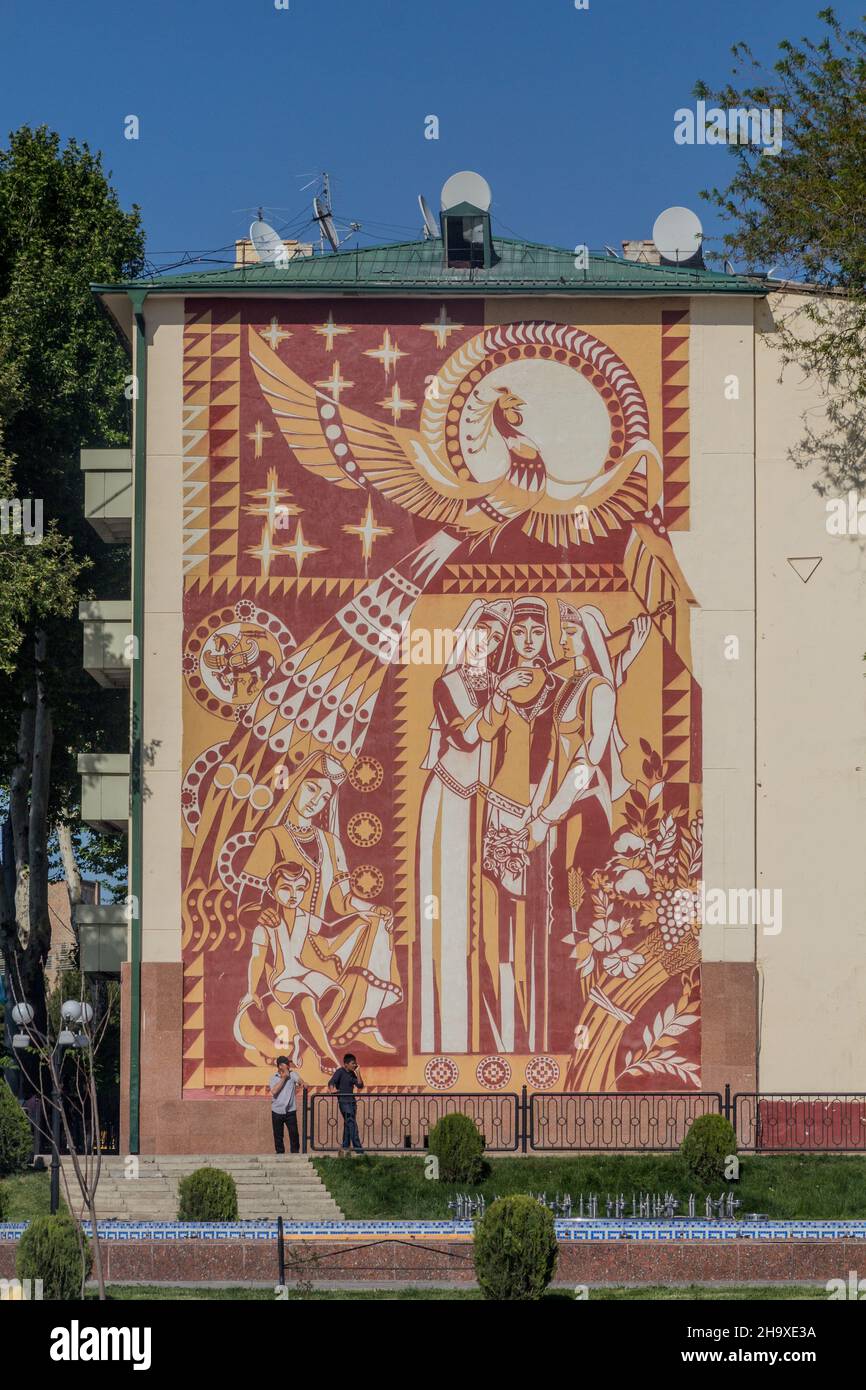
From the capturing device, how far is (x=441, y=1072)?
28.9m

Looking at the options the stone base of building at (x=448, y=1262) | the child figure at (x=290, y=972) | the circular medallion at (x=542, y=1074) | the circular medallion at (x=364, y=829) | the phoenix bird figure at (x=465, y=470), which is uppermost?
the phoenix bird figure at (x=465, y=470)

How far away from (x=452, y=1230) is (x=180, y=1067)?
725cm

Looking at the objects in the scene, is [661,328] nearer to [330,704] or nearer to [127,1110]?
[330,704]

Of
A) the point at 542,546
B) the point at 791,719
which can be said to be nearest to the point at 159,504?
the point at 542,546

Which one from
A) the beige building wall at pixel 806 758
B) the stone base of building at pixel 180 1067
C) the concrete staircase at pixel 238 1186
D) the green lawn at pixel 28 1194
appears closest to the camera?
the green lawn at pixel 28 1194

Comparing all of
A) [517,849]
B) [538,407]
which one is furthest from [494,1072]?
[538,407]

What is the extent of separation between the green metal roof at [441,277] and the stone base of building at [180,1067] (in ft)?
32.2

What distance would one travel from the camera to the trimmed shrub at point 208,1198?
2316cm

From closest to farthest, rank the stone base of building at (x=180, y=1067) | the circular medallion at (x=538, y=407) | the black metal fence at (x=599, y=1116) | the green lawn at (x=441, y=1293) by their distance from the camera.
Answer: the green lawn at (x=441, y=1293) → the black metal fence at (x=599, y=1116) → the stone base of building at (x=180, y=1067) → the circular medallion at (x=538, y=407)

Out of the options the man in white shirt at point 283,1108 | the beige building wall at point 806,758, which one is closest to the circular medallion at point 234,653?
the man in white shirt at point 283,1108

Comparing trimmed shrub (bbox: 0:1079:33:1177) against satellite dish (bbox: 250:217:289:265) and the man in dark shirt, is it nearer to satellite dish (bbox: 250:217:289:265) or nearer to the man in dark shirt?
the man in dark shirt

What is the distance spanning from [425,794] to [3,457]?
9109mm

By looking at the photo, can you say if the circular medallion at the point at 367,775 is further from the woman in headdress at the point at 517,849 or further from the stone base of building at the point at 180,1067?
the stone base of building at the point at 180,1067

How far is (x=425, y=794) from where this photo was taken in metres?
29.3
